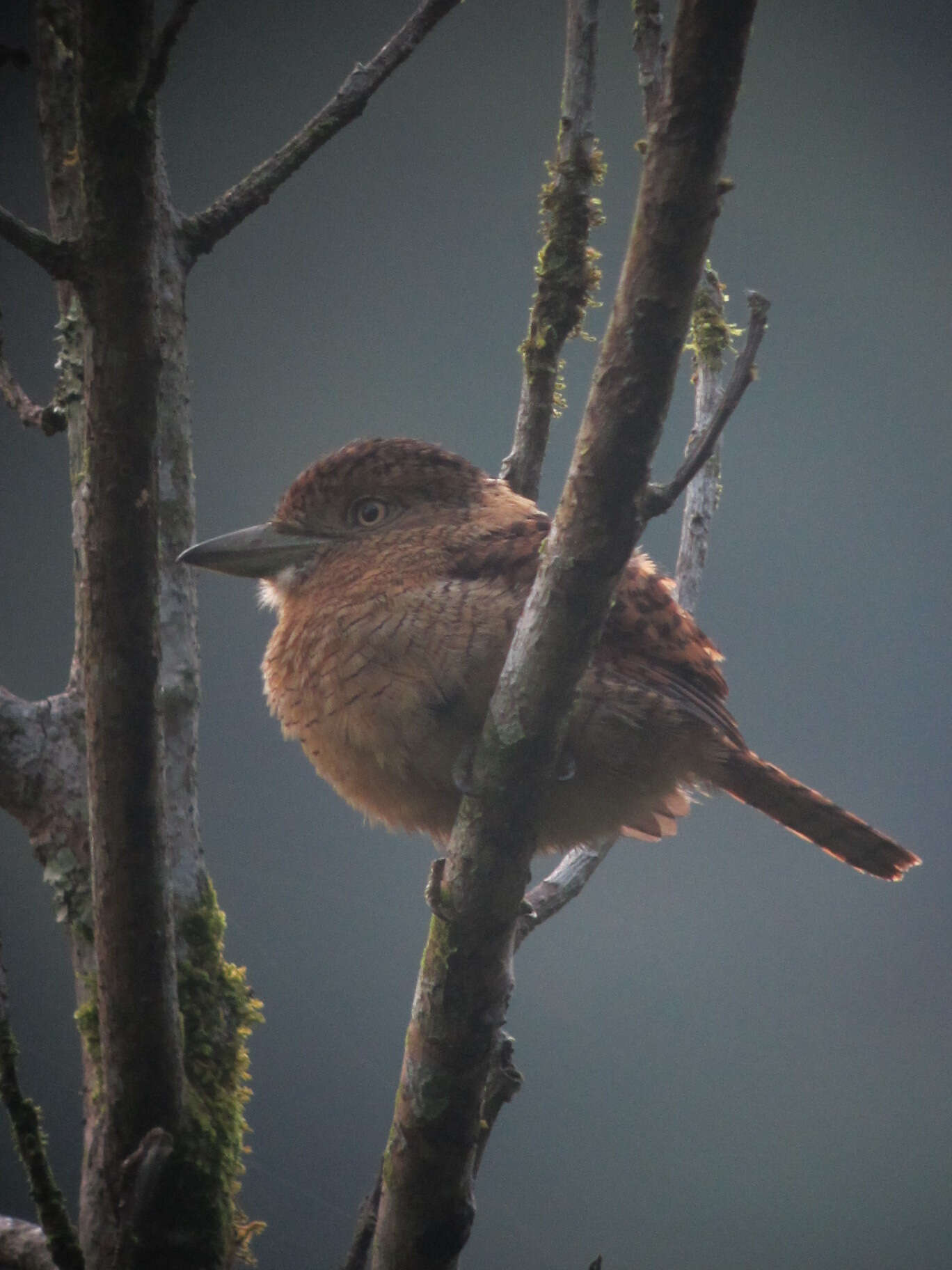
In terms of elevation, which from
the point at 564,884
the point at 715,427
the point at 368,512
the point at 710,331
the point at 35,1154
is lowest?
the point at 35,1154

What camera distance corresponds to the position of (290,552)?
98.8 inches

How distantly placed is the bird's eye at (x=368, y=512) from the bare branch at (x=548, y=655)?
105 cm

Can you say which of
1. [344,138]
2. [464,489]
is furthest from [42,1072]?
[344,138]

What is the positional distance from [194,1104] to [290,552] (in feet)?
3.83

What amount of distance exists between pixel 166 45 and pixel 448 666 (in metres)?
1.07

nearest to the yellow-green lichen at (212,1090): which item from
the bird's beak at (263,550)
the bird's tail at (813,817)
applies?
the bird's beak at (263,550)

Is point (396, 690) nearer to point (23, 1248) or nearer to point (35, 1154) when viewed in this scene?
point (35, 1154)

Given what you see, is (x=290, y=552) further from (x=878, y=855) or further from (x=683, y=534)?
(x=878, y=855)

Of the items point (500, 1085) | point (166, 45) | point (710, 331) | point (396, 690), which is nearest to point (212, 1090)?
point (500, 1085)

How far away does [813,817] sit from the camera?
2254 mm

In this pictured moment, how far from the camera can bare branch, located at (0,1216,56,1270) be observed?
1.96 meters

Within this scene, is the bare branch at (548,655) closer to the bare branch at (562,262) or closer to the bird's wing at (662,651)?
the bird's wing at (662,651)

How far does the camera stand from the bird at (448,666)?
199 centimetres

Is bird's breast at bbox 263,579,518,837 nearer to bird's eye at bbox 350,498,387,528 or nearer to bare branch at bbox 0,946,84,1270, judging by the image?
bird's eye at bbox 350,498,387,528
